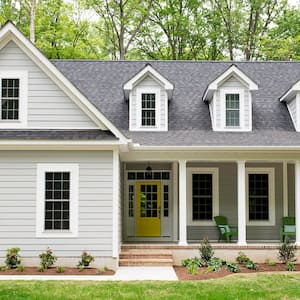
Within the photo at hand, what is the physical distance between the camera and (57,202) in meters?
14.1

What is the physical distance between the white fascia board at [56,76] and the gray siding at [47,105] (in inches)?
5.4

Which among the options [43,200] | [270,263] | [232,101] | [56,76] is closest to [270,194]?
[232,101]

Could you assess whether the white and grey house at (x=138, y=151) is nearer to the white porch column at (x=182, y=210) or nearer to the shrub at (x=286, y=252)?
the white porch column at (x=182, y=210)

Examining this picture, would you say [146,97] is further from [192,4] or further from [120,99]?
[192,4]

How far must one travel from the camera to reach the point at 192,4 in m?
32.8

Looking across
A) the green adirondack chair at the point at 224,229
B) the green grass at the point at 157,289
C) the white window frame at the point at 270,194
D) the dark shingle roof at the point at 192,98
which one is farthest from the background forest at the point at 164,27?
the green grass at the point at 157,289

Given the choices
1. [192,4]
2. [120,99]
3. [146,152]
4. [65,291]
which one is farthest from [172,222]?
[192,4]

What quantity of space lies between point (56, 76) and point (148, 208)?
19.9ft

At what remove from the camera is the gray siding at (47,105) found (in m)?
14.3

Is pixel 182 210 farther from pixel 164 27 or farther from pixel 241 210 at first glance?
pixel 164 27

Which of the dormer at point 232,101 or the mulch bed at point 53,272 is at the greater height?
the dormer at point 232,101

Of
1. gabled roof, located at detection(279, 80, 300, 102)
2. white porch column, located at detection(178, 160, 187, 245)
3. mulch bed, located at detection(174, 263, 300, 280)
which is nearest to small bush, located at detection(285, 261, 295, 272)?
mulch bed, located at detection(174, 263, 300, 280)

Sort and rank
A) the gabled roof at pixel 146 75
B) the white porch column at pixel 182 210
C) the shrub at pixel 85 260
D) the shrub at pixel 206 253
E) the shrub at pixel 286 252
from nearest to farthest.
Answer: the shrub at pixel 85 260 → the shrub at pixel 206 253 → the shrub at pixel 286 252 → the white porch column at pixel 182 210 → the gabled roof at pixel 146 75

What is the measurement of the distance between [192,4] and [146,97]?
1730 cm
